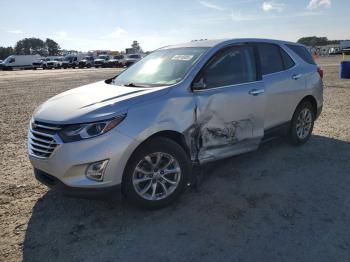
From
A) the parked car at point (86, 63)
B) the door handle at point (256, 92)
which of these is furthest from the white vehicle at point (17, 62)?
the door handle at point (256, 92)

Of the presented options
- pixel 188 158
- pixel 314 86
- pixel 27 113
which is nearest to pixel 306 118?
pixel 314 86

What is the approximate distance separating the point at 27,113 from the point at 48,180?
284 inches

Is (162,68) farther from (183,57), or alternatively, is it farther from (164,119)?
(164,119)

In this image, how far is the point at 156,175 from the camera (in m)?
4.02

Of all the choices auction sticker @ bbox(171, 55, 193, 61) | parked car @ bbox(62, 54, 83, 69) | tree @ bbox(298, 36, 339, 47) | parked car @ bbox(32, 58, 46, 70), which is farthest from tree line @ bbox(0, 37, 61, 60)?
auction sticker @ bbox(171, 55, 193, 61)

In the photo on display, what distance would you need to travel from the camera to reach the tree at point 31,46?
143 metres

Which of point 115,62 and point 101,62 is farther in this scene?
point 101,62

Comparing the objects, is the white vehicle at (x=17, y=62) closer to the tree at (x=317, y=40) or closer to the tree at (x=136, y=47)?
the tree at (x=136, y=47)

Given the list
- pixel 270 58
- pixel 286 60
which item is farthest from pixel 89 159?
pixel 286 60

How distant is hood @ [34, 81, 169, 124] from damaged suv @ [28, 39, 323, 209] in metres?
0.01

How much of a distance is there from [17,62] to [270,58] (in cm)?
5576

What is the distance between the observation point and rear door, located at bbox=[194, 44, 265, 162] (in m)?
4.39

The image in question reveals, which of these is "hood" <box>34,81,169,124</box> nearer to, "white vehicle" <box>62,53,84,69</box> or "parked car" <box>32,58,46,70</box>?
"white vehicle" <box>62,53,84,69</box>

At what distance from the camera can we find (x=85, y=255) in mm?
3250
